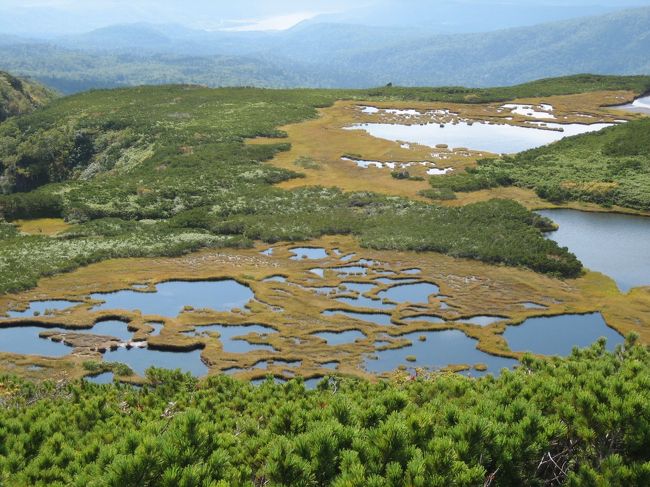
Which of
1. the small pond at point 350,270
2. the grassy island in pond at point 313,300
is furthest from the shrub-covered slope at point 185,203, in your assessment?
the small pond at point 350,270

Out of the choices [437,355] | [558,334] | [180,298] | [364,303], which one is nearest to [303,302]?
[364,303]

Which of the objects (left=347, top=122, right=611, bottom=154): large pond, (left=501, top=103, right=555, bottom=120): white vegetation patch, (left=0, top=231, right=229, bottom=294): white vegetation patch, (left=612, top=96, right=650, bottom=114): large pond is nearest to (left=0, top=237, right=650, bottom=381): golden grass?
(left=0, top=231, right=229, bottom=294): white vegetation patch

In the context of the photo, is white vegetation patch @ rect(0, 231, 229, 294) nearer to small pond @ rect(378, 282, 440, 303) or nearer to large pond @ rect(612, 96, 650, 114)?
small pond @ rect(378, 282, 440, 303)

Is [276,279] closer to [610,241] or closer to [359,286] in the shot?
[359,286]

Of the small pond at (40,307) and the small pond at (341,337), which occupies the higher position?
the small pond at (341,337)

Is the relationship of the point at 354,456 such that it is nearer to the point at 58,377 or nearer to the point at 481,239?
the point at 58,377

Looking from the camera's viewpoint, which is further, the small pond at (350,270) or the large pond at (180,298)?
the small pond at (350,270)

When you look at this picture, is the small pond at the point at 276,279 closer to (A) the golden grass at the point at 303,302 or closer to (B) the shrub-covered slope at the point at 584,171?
(A) the golden grass at the point at 303,302
